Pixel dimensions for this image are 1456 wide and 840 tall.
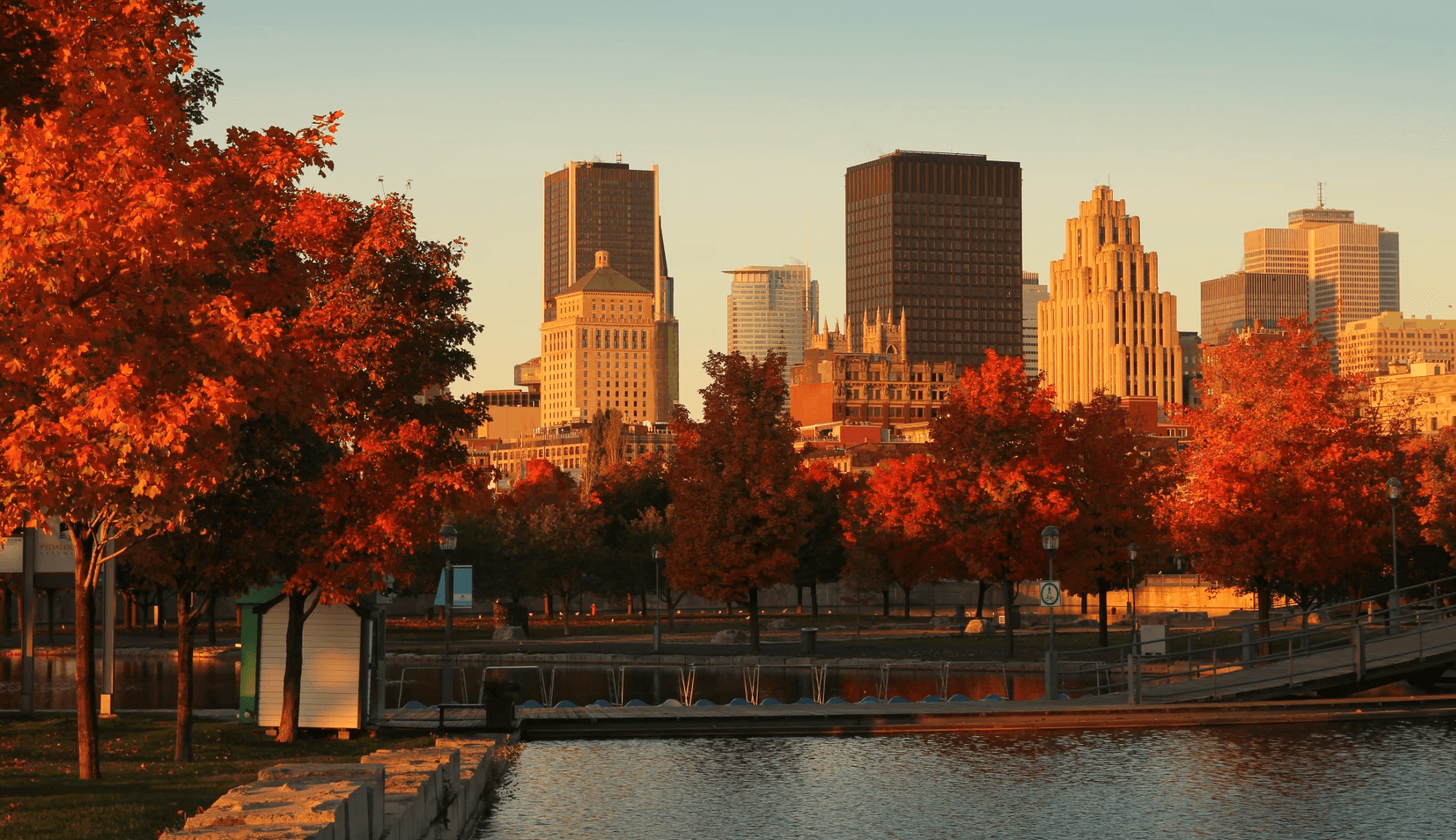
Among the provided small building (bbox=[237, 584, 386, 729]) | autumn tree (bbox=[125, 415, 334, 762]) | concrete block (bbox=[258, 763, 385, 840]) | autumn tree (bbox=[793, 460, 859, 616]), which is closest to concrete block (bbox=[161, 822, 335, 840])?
concrete block (bbox=[258, 763, 385, 840])

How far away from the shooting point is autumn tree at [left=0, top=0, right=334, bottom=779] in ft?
54.5

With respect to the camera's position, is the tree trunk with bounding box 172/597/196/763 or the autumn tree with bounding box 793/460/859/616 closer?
the tree trunk with bounding box 172/597/196/763

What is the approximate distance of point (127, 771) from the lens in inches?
865

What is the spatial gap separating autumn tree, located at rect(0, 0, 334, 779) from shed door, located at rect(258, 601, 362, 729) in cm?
1079

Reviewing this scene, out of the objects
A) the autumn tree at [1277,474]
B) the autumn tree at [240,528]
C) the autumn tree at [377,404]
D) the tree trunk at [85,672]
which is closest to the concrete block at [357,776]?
the tree trunk at [85,672]

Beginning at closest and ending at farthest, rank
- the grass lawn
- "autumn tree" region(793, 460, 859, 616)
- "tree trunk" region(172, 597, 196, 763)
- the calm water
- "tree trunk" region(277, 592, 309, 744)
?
the grass lawn, the calm water, "tree trunk" region(172, 597, 196, 763), "tree trunk" region(277, 592, 309, 744), "autumn tree" region(793, 460, 859, 616)

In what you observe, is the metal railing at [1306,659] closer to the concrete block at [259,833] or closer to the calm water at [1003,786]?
the calm water at [1003,786]

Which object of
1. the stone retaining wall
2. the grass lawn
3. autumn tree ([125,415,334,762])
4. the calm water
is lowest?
the calm water

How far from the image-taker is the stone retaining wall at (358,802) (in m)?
12.5

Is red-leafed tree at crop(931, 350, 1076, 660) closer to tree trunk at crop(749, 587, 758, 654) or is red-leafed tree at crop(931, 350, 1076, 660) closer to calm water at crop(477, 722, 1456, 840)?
tree trunk at crop(749, 587, 758, 654)

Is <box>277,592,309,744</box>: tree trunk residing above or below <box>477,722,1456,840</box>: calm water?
above

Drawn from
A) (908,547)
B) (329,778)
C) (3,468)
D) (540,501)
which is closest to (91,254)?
(3,468)

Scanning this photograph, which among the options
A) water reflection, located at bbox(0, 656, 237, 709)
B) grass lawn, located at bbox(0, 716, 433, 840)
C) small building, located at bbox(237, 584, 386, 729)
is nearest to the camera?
grass lawn, located at bbox(0, 716, 433, 840)

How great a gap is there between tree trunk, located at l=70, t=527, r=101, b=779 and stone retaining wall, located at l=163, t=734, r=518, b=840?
4.12 m
